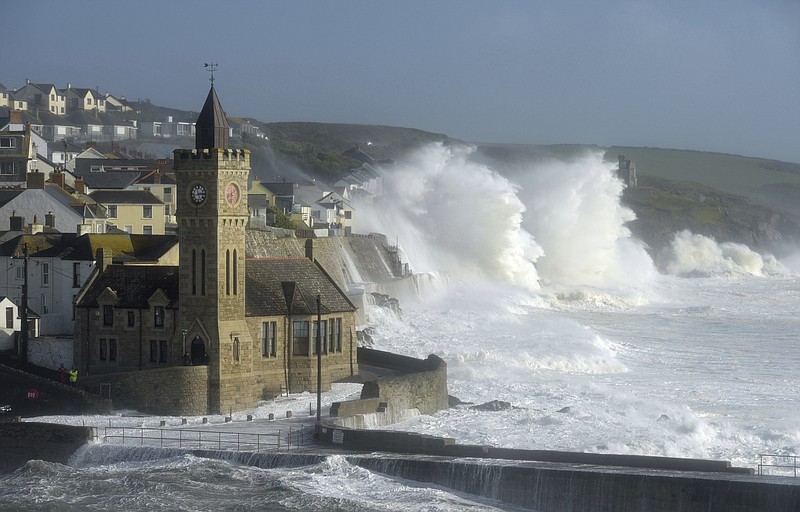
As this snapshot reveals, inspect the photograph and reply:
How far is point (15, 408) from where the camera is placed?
1528 inches

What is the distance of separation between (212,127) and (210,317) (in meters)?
4.74

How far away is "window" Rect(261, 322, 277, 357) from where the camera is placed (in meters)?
39.8

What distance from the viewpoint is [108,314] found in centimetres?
4075

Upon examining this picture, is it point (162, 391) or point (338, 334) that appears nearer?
point (162, 391)

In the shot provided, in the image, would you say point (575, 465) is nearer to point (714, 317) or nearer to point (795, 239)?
point (714, 317)

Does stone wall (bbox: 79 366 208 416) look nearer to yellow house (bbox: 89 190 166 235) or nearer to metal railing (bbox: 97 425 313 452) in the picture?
metal railing (bbox: 97 425 313 452)

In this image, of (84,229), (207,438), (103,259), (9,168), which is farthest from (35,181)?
(207,438)

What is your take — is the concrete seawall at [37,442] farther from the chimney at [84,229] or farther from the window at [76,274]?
the chimney at [84,229]

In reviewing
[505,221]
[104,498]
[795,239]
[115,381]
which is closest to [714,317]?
[505,221]

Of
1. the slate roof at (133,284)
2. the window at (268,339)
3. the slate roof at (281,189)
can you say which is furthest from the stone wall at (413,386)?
the slate roof at (281,189)

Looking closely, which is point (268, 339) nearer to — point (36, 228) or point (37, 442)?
point (37, 442)

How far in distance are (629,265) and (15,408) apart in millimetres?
90938

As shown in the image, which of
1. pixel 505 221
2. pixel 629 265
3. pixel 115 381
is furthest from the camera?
pixel 629 265

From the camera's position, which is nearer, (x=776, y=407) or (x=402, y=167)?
(x=776, y=407)
